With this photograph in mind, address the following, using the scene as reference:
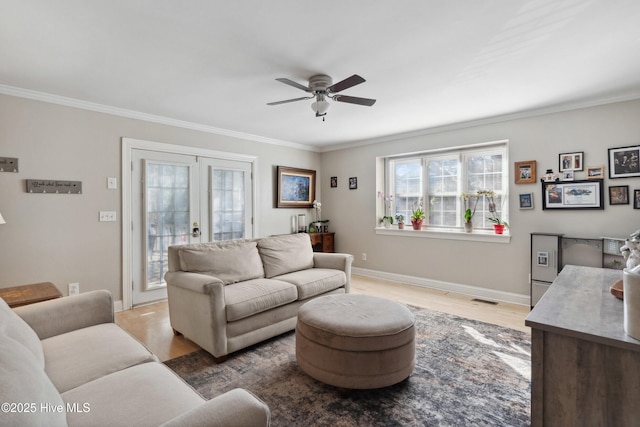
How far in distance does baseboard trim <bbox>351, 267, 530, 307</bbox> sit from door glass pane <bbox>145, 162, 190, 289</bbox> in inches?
123

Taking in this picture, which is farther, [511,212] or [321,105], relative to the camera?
[511,212]

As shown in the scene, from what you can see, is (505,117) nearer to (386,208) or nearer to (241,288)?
(386,208)

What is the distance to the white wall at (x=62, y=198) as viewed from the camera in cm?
297

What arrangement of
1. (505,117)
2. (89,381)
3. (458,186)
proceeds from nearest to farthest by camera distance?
1. (89,381)
2. (505,117)
3. (458,186)

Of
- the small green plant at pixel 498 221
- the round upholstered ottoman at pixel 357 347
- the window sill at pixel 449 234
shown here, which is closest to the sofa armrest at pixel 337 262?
the round upholstered ottoman at pixel 357 347

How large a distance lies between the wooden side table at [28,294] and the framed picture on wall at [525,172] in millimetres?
Answer: 4847

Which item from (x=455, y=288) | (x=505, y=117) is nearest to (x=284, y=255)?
(x=455, y=288)

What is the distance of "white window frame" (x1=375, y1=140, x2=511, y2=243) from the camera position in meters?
4.04

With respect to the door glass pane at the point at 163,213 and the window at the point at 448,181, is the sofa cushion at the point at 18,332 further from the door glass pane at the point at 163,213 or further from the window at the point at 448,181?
the window at the point at 448,181

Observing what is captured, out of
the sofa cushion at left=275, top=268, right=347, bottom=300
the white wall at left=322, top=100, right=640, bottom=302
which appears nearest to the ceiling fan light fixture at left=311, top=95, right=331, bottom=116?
the sofa cushion at left=275, top=268, right=347, bottom=300

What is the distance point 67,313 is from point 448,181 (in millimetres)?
4576

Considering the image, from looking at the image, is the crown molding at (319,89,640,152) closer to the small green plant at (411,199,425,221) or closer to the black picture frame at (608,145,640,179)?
the black picture frame at (608,145,640,179)

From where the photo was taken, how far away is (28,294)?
94.0 inches

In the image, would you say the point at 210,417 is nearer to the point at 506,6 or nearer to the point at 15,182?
the point at 506,6
